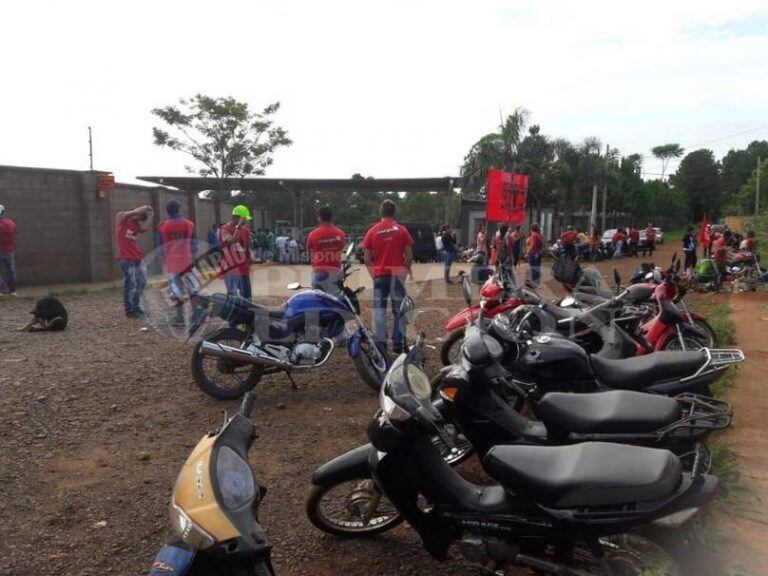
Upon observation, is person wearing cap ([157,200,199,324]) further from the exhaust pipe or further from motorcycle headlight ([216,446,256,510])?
motorcycle headlight ([216,446,256,510])

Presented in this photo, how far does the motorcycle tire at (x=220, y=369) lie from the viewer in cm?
514

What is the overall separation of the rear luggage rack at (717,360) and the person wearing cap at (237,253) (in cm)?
621

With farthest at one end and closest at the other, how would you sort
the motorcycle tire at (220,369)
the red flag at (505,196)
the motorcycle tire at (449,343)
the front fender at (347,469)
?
the red flag at (505,196) → the motorcycle tire at (449,343) → the motorcycle tire at (220,369) → the front fender at (347,469)

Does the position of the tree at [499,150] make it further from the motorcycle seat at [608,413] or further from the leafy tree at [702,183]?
the leafy tree at [702,183]

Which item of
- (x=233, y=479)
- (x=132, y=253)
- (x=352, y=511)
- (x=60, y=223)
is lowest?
(x=352, y=511)

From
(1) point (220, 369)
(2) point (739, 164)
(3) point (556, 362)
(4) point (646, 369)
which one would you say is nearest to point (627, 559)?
(3) point (556, 362)

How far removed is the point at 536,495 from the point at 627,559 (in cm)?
51

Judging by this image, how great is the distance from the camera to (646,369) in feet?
12.3

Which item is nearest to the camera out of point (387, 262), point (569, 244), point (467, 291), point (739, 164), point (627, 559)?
point (627, 559)

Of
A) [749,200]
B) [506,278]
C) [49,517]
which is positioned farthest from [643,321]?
[749,200]

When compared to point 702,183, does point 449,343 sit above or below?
below

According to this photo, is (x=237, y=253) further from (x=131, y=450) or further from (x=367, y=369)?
(x=131, y=450)

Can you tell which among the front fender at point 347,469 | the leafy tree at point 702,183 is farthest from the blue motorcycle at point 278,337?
the leafy tree at point 702,183

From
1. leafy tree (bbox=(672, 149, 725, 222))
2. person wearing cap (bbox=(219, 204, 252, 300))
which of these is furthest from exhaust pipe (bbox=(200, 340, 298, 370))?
leafy tree (bbox=(672, 149, 725, 222))
